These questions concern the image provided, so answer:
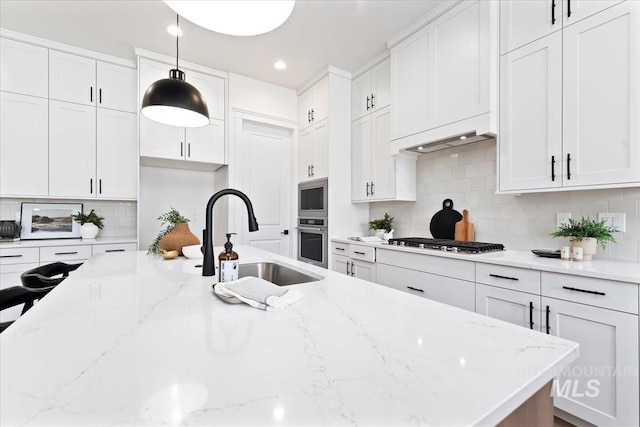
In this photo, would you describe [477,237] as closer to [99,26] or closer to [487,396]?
[487,396]

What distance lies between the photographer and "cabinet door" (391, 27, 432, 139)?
99.6 inches

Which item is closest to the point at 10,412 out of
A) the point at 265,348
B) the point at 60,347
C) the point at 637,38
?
the point at 60,347

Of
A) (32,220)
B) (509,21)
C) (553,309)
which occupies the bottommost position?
(553,309)

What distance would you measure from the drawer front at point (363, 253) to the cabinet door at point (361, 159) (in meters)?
0.63

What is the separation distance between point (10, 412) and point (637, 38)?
102 inches

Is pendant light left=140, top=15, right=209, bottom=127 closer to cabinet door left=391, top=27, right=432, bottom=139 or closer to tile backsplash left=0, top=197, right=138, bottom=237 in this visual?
cabinet door left=391, top=27, right=432, bottom=139

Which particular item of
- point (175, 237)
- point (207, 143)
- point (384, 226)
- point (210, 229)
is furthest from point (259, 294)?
point (207, 143)

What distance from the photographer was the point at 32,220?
121 inches

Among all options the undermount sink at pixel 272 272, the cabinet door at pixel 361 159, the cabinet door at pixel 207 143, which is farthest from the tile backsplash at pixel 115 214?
the cabinet door at pixel 361 159

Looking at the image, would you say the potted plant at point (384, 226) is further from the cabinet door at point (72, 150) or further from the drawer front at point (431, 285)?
the cabinet door at point (72, 150)

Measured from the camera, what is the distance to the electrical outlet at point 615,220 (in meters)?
1.76

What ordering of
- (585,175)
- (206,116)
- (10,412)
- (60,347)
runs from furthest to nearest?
A: (206,116)
(585,175)
(60,347)
(10,412)

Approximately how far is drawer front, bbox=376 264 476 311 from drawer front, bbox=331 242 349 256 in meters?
0.52

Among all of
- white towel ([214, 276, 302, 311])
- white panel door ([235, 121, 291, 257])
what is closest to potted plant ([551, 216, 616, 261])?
white towel ([214, 276, 302, 311])
